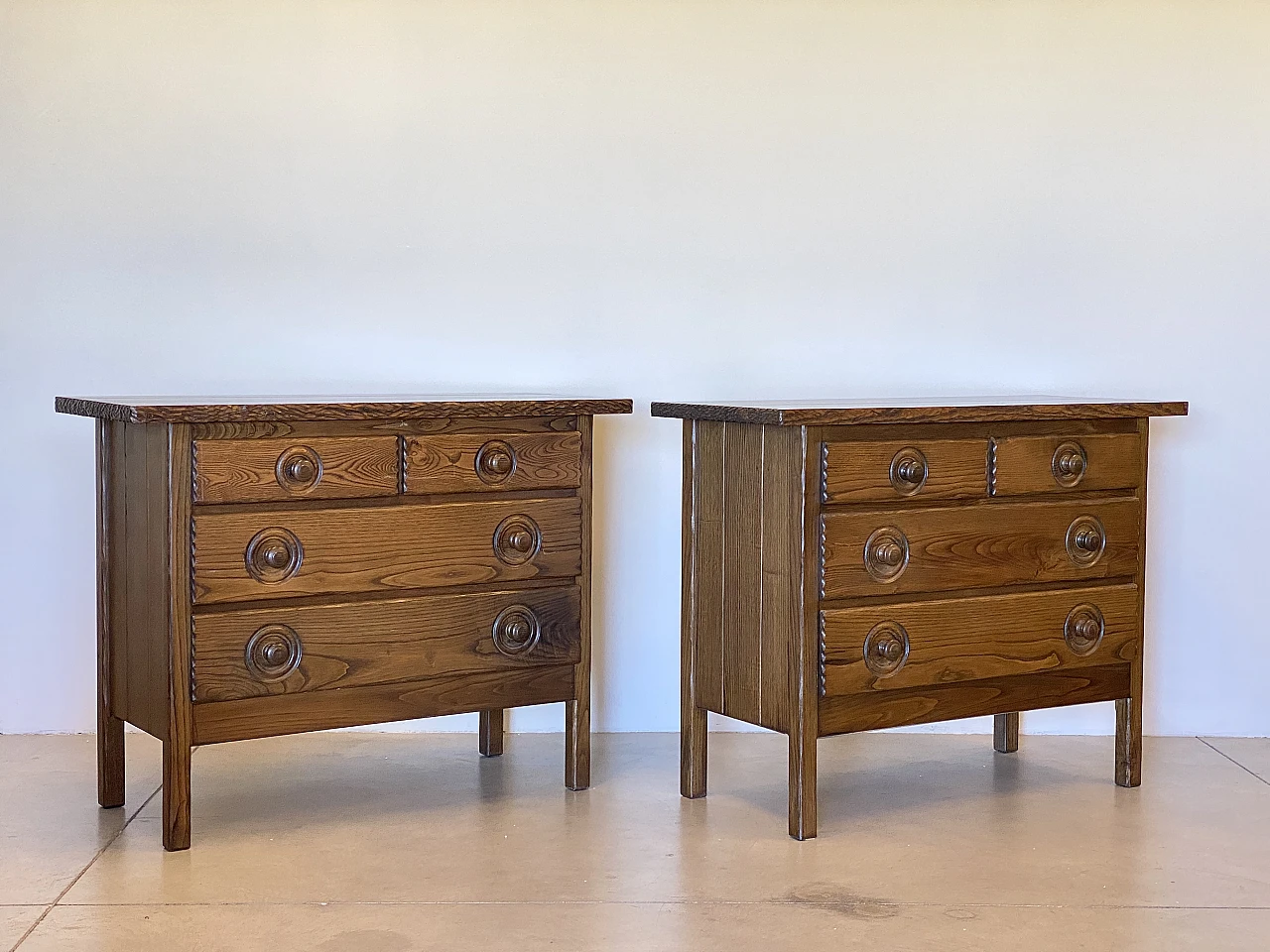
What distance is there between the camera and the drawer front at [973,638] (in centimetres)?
290

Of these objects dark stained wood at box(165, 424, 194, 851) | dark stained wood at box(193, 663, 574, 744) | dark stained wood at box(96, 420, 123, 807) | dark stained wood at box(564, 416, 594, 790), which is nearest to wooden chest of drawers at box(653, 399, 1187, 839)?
Result: dark stained wood at box(564, 416, 594, 790)

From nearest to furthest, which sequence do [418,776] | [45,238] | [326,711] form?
[326,711] < [418,776] < [45,238]

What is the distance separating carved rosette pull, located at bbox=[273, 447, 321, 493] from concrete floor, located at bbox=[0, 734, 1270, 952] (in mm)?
676

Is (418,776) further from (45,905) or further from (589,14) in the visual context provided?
(589,14)

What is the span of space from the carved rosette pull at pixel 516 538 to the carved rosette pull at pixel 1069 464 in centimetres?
107

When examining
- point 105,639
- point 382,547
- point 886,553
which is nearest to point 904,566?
point 886,553

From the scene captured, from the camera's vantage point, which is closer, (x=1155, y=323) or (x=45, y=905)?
(x=45, y=905)

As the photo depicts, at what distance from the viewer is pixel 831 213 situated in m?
3.68

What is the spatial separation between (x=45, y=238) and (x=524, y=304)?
114 cm

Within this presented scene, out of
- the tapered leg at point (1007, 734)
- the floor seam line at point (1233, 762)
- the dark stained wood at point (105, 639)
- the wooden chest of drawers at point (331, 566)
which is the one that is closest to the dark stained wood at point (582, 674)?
the wooden chest of drawers at point (331, 566)

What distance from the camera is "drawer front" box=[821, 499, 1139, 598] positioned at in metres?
2.89

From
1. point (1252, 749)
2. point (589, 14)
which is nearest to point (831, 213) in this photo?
point (589, 14)

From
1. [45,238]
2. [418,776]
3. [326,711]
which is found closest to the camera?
[326,711]

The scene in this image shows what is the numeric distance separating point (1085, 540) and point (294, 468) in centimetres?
162
